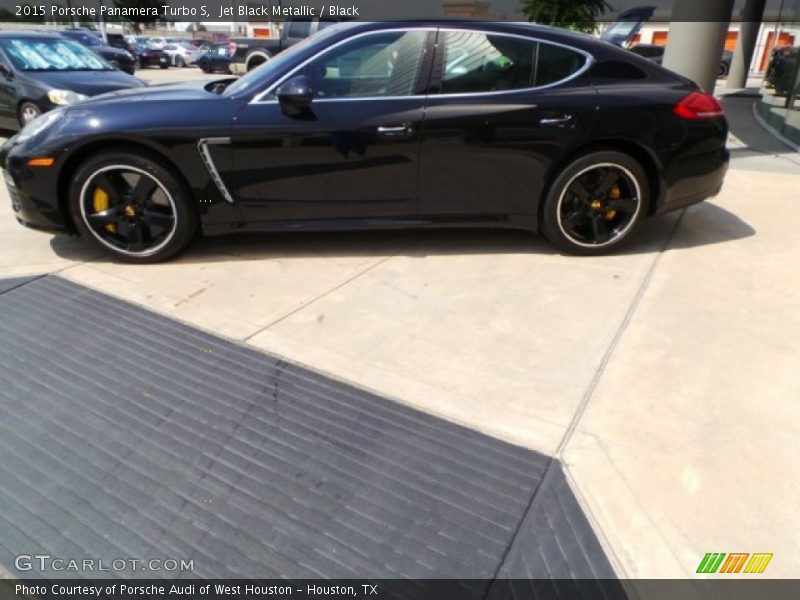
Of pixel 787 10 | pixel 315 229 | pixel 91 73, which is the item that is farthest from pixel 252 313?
pixel 787 10

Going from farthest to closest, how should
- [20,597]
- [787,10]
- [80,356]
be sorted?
[787,10] → [80,356] → [20,597]

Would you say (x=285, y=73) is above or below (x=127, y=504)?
above

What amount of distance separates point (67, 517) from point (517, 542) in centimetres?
149

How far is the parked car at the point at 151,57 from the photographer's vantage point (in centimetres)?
2877

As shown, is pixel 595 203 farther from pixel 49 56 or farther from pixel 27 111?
pixel 49 56

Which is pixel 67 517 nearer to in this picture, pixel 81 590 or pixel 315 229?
pixel 81 590

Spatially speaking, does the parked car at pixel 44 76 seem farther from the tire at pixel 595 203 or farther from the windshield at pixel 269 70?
the tire at pixel 595 203

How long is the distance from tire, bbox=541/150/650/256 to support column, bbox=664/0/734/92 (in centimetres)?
498

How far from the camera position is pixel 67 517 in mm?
1893

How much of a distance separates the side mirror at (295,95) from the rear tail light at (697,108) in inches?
93.1

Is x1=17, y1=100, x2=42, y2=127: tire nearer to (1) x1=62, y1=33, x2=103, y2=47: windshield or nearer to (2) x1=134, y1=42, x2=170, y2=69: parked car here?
(1) x1=62, y1=33, x2=103, y2=47: windshield

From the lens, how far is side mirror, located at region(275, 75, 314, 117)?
11.0ft

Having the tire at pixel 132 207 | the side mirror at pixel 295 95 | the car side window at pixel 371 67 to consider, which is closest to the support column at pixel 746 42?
the car side window at pixel 371 67

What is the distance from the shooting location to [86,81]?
7031 millimetres
